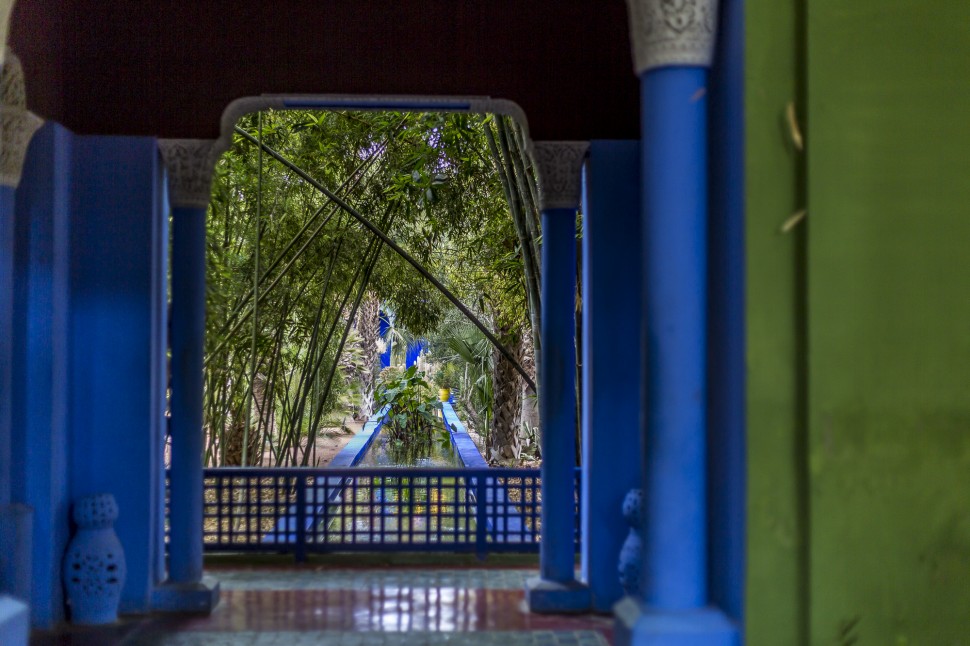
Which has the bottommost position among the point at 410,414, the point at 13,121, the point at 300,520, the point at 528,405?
the point at 300,520

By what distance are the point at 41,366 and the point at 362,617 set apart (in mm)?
2279

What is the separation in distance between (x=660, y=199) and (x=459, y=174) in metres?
6.10

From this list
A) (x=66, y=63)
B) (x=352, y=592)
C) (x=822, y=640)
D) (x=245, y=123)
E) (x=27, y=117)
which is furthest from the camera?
(x=245, y=123)

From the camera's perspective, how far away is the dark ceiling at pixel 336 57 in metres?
5.32

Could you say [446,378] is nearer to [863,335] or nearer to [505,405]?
[505,405]

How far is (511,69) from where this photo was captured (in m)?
5.49

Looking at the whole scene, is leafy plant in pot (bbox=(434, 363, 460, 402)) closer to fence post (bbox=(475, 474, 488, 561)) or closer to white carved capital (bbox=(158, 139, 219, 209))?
fence post (bbox=(475, 474, 488, 561))

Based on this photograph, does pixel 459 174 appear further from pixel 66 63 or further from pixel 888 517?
pixel 888 517

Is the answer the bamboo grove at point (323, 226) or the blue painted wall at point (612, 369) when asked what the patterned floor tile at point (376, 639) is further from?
the bamboo grove at point (323, 226)

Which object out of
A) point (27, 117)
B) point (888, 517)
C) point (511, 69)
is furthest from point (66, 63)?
point (888, 517)

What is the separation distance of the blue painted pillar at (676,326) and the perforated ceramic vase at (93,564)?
324 cm

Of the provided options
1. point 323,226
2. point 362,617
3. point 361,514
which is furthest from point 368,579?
point 323,226

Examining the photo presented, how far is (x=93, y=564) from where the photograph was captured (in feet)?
16.2

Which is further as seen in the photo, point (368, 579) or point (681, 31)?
point (368, 579)
